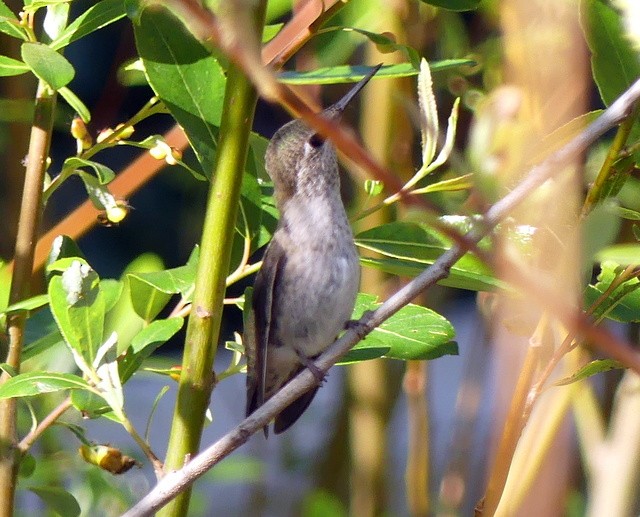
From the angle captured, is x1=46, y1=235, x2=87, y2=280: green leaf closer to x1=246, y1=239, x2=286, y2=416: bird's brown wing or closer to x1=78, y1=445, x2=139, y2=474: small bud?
x1=78, y1=445, x2=139, y2=474: small bud

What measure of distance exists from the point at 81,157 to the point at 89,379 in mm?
289

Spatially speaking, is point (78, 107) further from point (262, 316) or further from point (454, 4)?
point (262, 316)

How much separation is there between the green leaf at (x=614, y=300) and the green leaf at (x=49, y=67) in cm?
68

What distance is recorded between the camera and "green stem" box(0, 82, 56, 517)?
1.21 metres

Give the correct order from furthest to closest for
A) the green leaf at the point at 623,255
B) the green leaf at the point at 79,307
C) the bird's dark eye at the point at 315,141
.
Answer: the bird's dark eye at the point at 315,141 < the green leaf at the point at 79,307 < the green leaf at the point at 623,255

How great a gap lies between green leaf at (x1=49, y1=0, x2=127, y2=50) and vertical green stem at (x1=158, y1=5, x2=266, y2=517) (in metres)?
0.26

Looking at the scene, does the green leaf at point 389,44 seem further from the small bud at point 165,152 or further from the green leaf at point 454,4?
the small bud at point 165,152

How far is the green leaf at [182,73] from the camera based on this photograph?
4.23ft

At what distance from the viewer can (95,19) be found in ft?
4.18

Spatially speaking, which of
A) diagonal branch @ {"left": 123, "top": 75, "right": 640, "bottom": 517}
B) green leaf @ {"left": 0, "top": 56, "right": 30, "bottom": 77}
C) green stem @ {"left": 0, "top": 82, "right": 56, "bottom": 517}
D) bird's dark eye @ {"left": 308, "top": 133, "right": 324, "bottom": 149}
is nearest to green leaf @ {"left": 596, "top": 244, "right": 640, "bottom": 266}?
diagonal branch @ {"left": 123, "top": 75, "right": 640, "bottom": 517}

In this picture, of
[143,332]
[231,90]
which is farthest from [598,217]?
[143,332]

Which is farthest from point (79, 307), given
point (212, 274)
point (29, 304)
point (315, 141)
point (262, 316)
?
point (315, 141)

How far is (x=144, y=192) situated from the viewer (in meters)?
5.56

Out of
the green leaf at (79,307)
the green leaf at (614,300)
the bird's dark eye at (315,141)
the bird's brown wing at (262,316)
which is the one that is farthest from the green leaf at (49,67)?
the bird's dark eye at (315,141)
